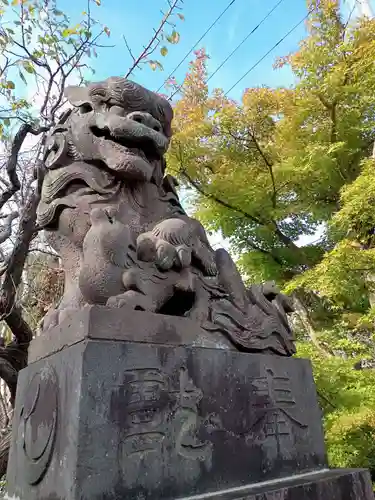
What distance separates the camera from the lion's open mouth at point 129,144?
2887 millimetres

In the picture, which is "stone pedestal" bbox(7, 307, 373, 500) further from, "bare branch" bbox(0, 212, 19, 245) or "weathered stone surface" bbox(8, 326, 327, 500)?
"bare branch" bbox(0, 212, 19, 245)

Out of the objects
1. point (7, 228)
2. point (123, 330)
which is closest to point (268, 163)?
point (7, 228)

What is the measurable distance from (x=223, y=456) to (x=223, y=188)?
624 centimetres

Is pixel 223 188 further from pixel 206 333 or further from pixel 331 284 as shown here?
pixel 206 333

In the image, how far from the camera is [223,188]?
793 cm

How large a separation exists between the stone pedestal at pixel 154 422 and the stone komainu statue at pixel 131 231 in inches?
7.6

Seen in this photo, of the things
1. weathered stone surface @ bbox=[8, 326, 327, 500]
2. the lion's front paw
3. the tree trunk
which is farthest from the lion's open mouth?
the tree trunk

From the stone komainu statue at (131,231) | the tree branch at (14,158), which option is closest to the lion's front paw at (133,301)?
the stone komainu statue at (131,231)

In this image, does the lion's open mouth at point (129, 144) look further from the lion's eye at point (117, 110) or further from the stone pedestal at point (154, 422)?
the stone pedestal at point (154, 422)

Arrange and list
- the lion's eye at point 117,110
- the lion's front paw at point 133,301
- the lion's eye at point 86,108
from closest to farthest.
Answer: the lion's front paw at point 133,301, the lion's eye at point 117,110, the lion's eye at point 86,108

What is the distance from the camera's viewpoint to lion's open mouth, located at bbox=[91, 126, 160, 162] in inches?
114

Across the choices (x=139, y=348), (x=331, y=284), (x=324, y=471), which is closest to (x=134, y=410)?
(x=139, y=348)

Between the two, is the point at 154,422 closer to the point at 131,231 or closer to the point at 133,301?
the point at 133,301

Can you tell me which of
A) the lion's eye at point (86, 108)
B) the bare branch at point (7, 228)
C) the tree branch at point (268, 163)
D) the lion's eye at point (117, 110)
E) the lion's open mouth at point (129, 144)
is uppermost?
the tree branch at point (268, 163)
